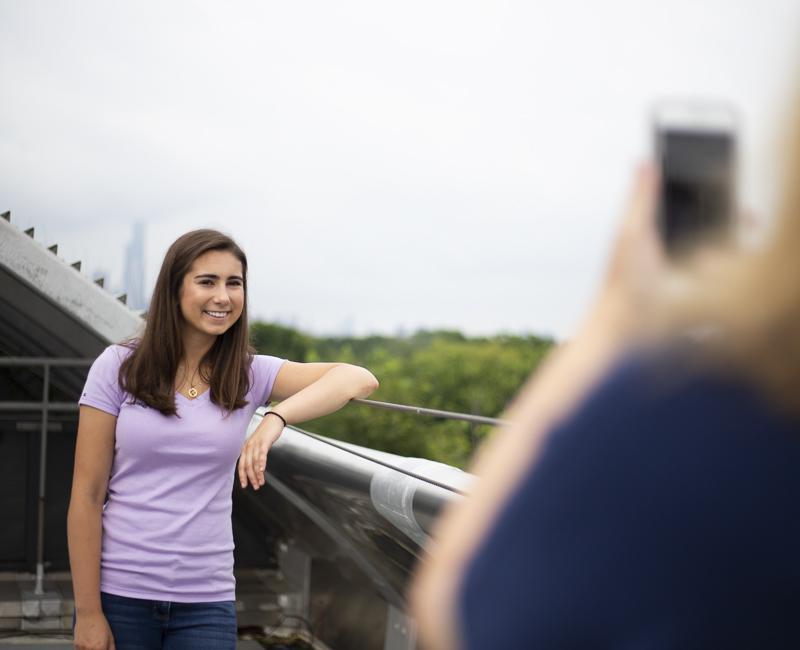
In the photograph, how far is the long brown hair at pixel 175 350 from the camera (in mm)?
2037

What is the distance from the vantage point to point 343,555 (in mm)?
4172

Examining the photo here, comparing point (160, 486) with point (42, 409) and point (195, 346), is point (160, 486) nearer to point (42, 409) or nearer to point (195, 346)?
point (195, 346)

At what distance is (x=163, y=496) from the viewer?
206 cm

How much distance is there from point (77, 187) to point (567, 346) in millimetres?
116852

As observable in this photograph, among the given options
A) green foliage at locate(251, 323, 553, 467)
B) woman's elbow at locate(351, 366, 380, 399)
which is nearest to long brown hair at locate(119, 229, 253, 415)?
woman's elbow at locate(351, 366, 380, 399)

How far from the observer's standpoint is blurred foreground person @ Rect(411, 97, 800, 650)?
500 millimetres

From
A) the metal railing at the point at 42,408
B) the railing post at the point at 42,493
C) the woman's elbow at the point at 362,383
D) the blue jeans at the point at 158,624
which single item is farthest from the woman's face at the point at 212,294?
the railing post at the point at 42,493

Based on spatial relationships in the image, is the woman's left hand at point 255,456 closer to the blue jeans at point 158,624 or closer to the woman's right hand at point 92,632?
the blue jeans at point 158,624

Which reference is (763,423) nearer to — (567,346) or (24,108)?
(567,346)

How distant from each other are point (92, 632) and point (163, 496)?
0.95ft

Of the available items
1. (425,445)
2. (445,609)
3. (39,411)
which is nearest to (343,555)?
(39,411)

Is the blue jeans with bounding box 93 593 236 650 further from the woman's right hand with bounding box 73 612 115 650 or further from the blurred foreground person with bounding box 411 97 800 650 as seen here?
the blurred foreground person with bounding box 411 97 800 650

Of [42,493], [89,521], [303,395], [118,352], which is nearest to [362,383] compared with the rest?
[303,395]

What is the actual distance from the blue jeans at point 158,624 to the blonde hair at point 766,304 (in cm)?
172
